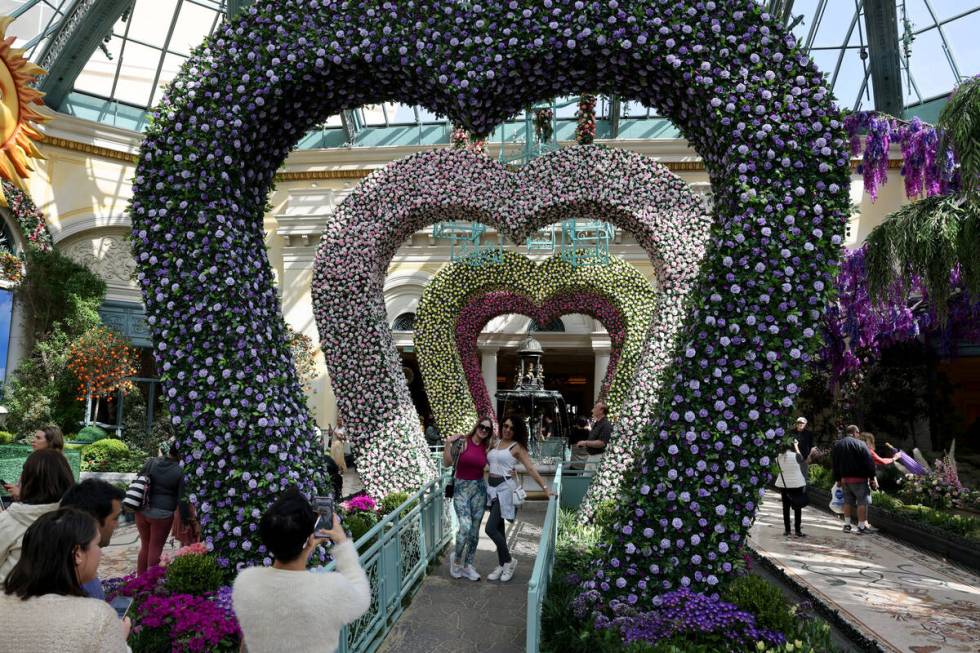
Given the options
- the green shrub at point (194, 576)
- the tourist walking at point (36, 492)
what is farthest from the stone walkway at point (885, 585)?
the tourist walking at point (36, 492)

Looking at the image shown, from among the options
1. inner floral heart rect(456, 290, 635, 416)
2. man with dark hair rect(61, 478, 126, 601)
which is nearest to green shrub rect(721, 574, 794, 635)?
man with dark hair rect(61, 478, 126, 601)

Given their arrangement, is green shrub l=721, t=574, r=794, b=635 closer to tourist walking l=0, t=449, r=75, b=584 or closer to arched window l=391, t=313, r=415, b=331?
tourist walking l=0, t=449, r=75, b=584

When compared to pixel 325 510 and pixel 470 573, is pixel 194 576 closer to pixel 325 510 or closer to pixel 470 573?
pixel 325 510

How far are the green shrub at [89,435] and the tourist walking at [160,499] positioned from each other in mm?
10650

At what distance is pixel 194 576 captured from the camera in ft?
14.1

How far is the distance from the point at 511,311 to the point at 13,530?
11382 mm

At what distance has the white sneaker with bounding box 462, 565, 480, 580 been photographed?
6074 millimetres

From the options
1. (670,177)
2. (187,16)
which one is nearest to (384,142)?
(187,16)

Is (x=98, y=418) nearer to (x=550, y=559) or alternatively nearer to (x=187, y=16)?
(x=187, y=16)

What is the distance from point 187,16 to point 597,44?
1846 cm

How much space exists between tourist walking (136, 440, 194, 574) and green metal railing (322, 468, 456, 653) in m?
1.52

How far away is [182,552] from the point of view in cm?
464

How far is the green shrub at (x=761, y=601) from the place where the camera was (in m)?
3.85

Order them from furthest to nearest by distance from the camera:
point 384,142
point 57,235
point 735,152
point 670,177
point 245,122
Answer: point 384,142 < point 57,235 < point 670,177 < point 245,122 < point 735,152
